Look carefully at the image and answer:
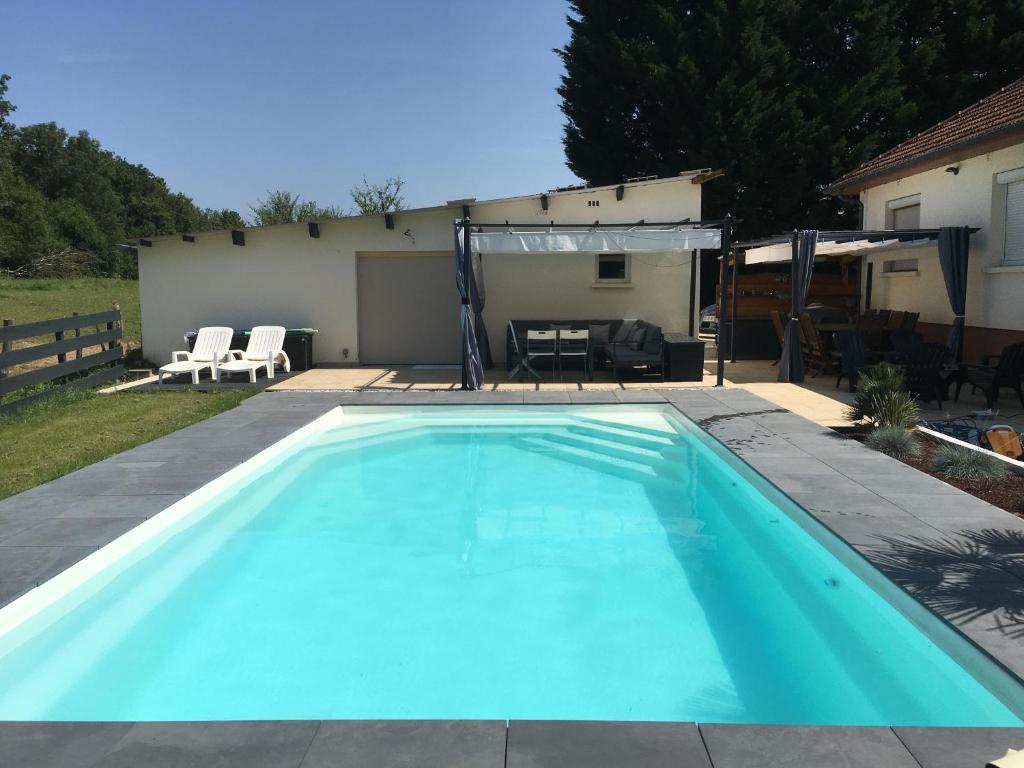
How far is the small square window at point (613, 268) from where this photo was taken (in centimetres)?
1496

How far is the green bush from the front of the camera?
8266mm

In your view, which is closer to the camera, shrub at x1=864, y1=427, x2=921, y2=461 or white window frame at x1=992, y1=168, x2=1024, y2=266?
shrub at x1=864, y1=427, x2=921, y2=461

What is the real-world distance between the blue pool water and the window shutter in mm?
6763

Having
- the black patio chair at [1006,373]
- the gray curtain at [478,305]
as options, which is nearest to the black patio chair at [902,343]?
the black patio chair at [1006,373]

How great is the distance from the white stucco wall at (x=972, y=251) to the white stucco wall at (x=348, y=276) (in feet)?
12.7

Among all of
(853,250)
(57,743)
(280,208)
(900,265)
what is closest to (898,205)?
(900,265)

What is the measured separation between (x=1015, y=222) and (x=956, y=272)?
100cm

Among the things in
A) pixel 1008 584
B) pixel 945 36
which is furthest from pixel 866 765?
pixel 945 36

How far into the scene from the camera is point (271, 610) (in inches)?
194

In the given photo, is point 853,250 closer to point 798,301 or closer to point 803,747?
point 798,301

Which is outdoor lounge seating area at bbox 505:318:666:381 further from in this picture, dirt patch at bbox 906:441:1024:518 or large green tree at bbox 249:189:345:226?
large green tree at bbox 249:189:345:226

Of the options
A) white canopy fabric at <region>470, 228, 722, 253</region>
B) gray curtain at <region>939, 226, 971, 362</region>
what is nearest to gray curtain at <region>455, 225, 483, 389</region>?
white canopy fabric at <region>470, 228, 722, 253</region>

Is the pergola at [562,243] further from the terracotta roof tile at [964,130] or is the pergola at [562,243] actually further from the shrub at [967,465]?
the shrub at [967,465]

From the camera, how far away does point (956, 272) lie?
1137 centimetres
